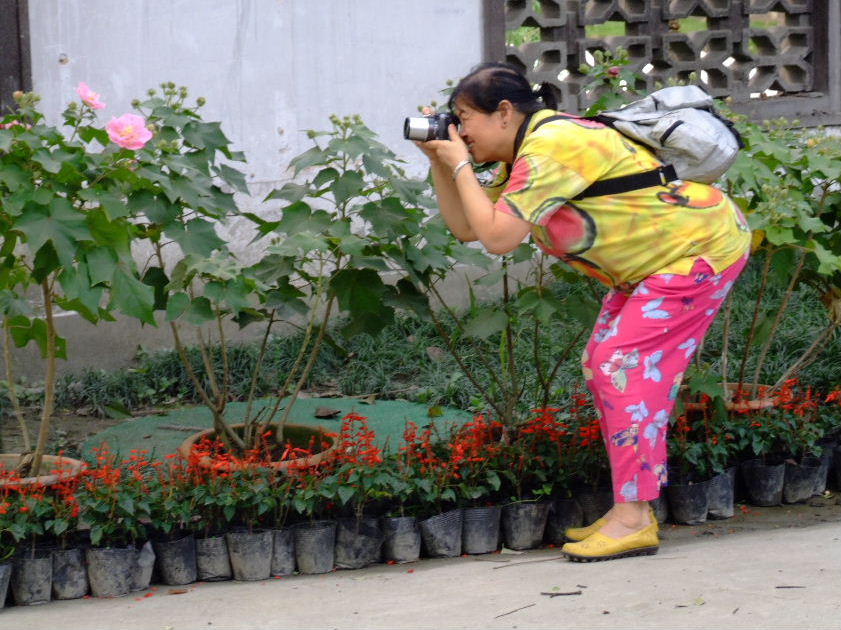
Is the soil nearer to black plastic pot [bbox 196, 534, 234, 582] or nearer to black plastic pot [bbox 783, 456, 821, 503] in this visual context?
black plastic pot [bbox 196, 534, 234, 582]

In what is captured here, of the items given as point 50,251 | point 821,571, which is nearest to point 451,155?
point 50,251

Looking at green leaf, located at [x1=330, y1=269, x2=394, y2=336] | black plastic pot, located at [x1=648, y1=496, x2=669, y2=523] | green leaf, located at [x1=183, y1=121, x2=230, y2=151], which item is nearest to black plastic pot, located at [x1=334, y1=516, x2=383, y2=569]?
green leaf, located at [x1=330, y1=269, x2=394, y2=336]

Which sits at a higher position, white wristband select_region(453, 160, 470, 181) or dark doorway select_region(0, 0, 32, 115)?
dark doorway select_region(0, 0, 32, 115)

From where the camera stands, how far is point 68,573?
3.97 meters

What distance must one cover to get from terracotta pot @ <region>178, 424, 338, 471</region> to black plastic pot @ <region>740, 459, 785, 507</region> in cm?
162

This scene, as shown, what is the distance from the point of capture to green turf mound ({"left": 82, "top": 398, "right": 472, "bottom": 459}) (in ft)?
18.3

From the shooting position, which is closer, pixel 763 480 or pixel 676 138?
pixel 676 138

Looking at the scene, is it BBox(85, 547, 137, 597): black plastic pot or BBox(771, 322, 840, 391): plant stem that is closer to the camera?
BBox(85, 547, 137, 597): black plastic pot

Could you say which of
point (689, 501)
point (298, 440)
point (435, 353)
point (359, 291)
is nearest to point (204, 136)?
point (359, 291)

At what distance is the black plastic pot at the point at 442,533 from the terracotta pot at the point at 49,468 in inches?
46.4

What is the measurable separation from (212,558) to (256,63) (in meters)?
3.09

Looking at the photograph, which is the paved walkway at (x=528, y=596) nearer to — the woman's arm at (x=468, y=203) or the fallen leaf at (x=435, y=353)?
the woman's arm at (x=468, y=203)

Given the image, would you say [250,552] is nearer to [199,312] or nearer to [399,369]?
[199,312]

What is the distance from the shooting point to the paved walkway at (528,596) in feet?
11.4
